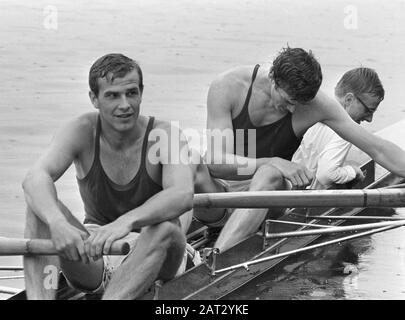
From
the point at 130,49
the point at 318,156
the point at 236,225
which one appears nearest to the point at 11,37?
the point at 130,49

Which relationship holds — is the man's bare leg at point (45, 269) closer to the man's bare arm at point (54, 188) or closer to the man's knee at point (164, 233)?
the man's bare arm at point (54, 188)

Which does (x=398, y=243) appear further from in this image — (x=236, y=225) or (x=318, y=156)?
(x=236, y=225)

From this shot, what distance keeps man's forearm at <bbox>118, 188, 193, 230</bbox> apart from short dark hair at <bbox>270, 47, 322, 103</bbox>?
115 centimetres

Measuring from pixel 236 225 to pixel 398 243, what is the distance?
1.33 m

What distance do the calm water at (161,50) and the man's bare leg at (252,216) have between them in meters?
1.21

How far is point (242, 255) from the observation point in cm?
635

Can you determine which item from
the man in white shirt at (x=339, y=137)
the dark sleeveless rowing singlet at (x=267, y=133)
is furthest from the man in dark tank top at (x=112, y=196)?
the man in white shirt at (x=339, y=137)

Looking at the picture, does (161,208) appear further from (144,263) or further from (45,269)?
(45,269)

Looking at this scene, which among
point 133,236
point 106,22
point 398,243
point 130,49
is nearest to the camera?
point 133,236

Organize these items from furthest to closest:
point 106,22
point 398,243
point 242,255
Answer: point 106,22
point 398,243
point 242,255

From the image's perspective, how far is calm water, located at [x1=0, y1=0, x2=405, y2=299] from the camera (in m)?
12.6

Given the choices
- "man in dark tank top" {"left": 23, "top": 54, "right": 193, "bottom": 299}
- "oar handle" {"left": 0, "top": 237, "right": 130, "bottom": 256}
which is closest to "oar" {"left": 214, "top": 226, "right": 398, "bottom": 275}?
"man in dark tank top" {"left": 23, "top": 54, "right": 193, "bottom": 299}

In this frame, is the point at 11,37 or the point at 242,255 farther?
the point at 11,37

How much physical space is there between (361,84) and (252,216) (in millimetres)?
1366
